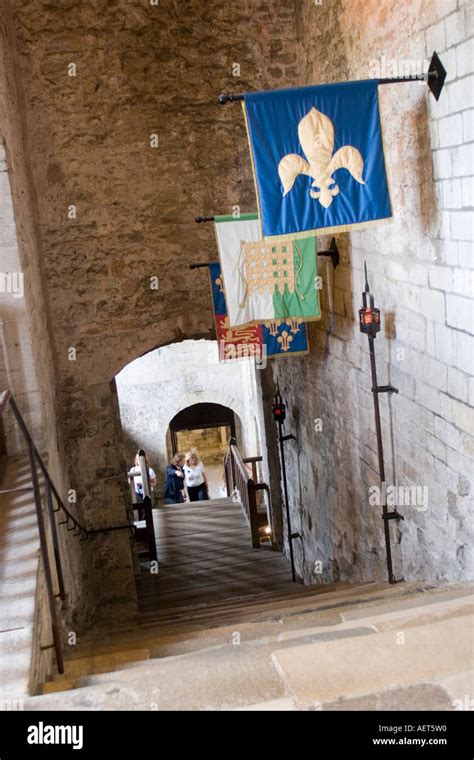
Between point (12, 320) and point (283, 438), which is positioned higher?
point (12, 320)

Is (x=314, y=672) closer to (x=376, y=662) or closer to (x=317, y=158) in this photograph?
(x=376, y=662)

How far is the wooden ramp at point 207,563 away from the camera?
25.0ft

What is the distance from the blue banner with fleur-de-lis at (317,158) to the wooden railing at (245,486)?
514 cm

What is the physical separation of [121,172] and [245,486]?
4554mm

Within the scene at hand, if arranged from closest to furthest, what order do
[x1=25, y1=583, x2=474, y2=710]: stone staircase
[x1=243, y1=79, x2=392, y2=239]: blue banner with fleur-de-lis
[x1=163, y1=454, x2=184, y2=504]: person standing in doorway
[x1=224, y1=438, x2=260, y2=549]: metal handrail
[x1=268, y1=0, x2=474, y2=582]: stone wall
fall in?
[x1=25, y1=583, x2=474, y2=710]: stone staircase < [x1=268, y1=0, x2=474, y2=582]: stone wall < [x1=243, y1=79, x2=392, y2=239]: blue banner with fleur-de-lis < [x1=224, y1=438, x2=260, y2=549]: metal handrail < [x1=163, y1=454, x2=184, y2=504]: person standing in doorway

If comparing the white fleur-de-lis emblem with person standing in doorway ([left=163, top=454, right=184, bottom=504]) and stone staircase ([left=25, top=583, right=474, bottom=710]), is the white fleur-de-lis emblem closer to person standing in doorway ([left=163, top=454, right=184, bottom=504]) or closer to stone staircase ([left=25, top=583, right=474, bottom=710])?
stone staircase ([left=25, top=583, right=474, bottom=710])

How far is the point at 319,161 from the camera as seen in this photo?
425 centimetres

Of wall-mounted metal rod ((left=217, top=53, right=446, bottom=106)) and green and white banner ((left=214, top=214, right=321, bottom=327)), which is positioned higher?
wall-mounted metal rod ((left=217, top=53, right=446, bottom=106))

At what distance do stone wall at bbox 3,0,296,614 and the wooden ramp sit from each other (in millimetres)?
714

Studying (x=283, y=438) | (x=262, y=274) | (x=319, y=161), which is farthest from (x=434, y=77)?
(x=283, y=438)

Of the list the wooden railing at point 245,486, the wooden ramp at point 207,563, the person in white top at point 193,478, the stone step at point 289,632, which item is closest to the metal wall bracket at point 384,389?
the stone step at point 289,632

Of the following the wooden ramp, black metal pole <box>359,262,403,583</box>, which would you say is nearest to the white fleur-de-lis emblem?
black metal pole <box>359,262,403,583</box>

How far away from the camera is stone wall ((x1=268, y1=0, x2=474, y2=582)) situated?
3793 mm

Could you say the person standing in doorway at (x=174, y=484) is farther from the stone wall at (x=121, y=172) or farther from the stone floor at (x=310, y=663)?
the stone floor at (x=310, y=663)
